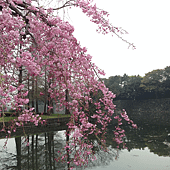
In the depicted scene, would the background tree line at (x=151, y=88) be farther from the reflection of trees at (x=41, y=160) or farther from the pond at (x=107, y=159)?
the reflection of trees at (x=41, y=160)

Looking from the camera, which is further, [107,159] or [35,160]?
[107,159]

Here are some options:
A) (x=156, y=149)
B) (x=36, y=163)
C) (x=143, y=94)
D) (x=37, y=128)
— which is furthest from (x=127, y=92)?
(x=36, y=163)

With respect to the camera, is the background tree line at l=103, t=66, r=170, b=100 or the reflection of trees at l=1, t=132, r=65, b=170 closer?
the reflection of trees at l=1, t=132, r=65, b=170

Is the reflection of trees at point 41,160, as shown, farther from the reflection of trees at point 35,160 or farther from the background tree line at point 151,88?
the background tree line at point 151,88

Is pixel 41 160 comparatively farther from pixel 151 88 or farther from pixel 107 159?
pixel 151 88

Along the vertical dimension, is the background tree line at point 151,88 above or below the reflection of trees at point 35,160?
above

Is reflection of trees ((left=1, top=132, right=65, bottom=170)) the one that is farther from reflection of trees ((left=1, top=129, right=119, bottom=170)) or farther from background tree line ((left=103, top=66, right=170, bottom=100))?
background tree line ((left=103, top=66, right=170, bottom=100))

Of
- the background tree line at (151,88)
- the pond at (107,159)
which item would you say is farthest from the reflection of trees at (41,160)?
the background tree line at (151,88)

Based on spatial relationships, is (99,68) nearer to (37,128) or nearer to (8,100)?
(8,100)

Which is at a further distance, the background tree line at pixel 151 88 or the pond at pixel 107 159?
the background tree line at pixel 151 88

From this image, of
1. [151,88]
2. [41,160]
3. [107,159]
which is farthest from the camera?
[151,88]

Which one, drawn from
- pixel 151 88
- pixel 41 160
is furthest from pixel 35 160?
pixel 151 88

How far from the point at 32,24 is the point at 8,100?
4.60 feet

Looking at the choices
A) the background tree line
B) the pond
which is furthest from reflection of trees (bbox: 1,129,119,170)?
the background tree line
